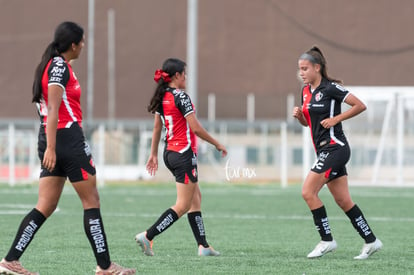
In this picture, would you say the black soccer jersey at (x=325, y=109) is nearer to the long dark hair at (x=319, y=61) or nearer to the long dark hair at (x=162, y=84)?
the long dark hair at (x=319, y=61)

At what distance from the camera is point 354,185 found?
2961 centimetres

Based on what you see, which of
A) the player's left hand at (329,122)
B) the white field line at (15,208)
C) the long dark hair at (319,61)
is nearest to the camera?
the player's left hand at (329,122)

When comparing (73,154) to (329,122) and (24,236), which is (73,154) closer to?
(24,236)

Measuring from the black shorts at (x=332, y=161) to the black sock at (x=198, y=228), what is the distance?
136cm

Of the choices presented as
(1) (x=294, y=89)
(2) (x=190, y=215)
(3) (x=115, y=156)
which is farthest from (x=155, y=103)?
(1) (x=294, y=89)

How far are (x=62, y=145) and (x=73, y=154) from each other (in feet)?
0.36

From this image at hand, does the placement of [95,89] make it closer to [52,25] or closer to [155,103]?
[52,25]

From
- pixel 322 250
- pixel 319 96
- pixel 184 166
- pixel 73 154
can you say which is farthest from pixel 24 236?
pixel 319 96

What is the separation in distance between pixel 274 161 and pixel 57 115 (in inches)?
1286

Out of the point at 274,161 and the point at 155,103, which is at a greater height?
the point at 155,103

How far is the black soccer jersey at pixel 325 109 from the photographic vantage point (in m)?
9.79

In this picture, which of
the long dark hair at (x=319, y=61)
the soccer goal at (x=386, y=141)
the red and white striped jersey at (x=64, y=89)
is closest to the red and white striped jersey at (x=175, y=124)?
the long dark hair at (x=319, y=61)

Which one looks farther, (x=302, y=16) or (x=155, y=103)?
(x=302, y=16)

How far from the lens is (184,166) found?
391 inches
